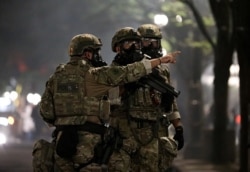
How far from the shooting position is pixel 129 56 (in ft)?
25.0

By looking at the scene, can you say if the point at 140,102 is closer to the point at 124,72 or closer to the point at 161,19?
the point at 124,72

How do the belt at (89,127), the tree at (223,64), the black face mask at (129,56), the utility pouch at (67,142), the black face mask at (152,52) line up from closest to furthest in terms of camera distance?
the utility pouch at (67,142), the belt at (89,127), the black face mask at (129,56), the black face mask at (152,52), the tree at (223,64)

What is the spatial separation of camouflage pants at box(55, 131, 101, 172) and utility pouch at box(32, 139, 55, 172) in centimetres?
10

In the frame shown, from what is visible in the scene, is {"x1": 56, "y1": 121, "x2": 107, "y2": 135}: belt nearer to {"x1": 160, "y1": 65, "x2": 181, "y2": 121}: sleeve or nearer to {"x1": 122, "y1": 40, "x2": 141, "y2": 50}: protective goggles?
{"x1": 122, "y1": 40, "x2": 141, "y2": 50}: protective goggles

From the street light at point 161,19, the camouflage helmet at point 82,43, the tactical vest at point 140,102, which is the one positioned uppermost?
the street light at point 161,19

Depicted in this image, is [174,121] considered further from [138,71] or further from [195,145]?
[195,145]

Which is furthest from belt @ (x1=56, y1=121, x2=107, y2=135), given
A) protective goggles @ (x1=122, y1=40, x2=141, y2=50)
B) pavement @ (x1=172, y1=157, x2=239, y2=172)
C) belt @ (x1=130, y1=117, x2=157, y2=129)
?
pavement @ (x1=172, y1=157, x2=239, y2=172)

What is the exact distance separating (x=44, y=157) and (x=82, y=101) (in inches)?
29.0

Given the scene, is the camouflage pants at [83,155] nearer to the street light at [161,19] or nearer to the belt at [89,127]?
the belt at [89,127]

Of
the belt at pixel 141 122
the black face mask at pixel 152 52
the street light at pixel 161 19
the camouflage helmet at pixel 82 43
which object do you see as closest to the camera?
the camouflage helmet at pixel 82 43

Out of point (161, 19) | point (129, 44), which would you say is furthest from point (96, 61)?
point (161, 19)

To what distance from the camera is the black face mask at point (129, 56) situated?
7.56 meters

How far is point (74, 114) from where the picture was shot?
7375 millimetres

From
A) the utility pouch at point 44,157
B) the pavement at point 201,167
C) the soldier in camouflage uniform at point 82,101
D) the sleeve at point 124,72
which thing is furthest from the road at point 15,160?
the sleeve at point 124,72
